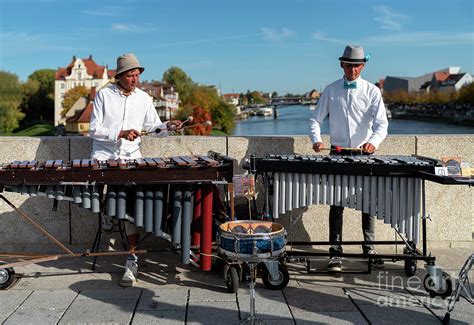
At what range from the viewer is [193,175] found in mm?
4691

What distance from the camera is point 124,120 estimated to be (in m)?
5.33

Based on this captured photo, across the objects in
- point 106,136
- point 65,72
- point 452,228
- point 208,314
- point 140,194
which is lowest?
point 208,314

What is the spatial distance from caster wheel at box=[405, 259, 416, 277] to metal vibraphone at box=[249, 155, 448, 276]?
22.0 inches

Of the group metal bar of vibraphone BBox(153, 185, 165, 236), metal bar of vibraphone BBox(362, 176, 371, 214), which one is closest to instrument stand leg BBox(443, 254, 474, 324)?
metal bar of vibraphone BBox(362, 176, 371, 214)

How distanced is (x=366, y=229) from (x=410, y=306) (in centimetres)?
123

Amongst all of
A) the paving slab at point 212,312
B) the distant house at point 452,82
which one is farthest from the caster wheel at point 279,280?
the distant house at point 452,82

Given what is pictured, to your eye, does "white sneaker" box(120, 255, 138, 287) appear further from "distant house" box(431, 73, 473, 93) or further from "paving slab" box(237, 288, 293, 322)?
"distant house" box(431, 73, 473, 93)

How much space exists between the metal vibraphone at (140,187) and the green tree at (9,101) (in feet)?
230

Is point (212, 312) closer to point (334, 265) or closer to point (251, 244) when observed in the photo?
point (251, 244)

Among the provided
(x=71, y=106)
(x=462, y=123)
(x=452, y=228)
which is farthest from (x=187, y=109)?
(x=452, y=228)

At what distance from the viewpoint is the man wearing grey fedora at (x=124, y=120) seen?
518 centimetres

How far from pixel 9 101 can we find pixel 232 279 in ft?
251

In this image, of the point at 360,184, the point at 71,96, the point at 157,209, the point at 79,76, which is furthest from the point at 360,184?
the point at 79,76

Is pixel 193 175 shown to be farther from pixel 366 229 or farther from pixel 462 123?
pixel 462 123
